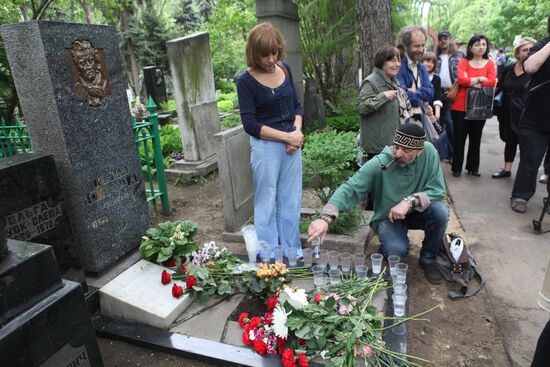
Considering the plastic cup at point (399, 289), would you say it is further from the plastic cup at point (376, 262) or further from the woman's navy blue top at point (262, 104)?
the woman's navy blue top at point (262, 104)

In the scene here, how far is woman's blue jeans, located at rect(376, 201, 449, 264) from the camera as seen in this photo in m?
2.96

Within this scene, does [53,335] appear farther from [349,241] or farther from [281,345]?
[349,241]

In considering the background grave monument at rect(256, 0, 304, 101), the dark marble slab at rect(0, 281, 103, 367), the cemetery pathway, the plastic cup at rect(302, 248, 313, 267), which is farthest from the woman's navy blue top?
the background grave monument at rect(256, 0, 304, 101)

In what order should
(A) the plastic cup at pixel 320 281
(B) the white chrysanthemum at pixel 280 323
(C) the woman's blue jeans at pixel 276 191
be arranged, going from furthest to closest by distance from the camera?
(C) the woman's blue jeans at pixel 276 191
(A) the plastic cup at pixel 320 281
(B) the white chrysanthemum at pixel 280 323

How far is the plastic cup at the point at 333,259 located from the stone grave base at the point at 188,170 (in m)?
3.78

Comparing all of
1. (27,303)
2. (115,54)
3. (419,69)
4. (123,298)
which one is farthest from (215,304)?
(419,69)

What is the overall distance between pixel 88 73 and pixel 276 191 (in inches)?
67.4

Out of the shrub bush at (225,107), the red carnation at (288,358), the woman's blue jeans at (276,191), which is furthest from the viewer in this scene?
the shrub bush at (225,107)

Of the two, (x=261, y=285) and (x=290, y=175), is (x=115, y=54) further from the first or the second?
(x=261, y=285)

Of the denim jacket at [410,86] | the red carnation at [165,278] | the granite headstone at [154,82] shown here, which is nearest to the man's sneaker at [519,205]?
the denim jacket at [410,86]

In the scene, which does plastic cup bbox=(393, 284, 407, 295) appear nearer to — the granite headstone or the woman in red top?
the woman in red top

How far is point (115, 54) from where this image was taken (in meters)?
3.21

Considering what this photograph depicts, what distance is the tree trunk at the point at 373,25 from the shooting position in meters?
5.19

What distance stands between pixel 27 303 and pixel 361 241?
2648 millimetres
